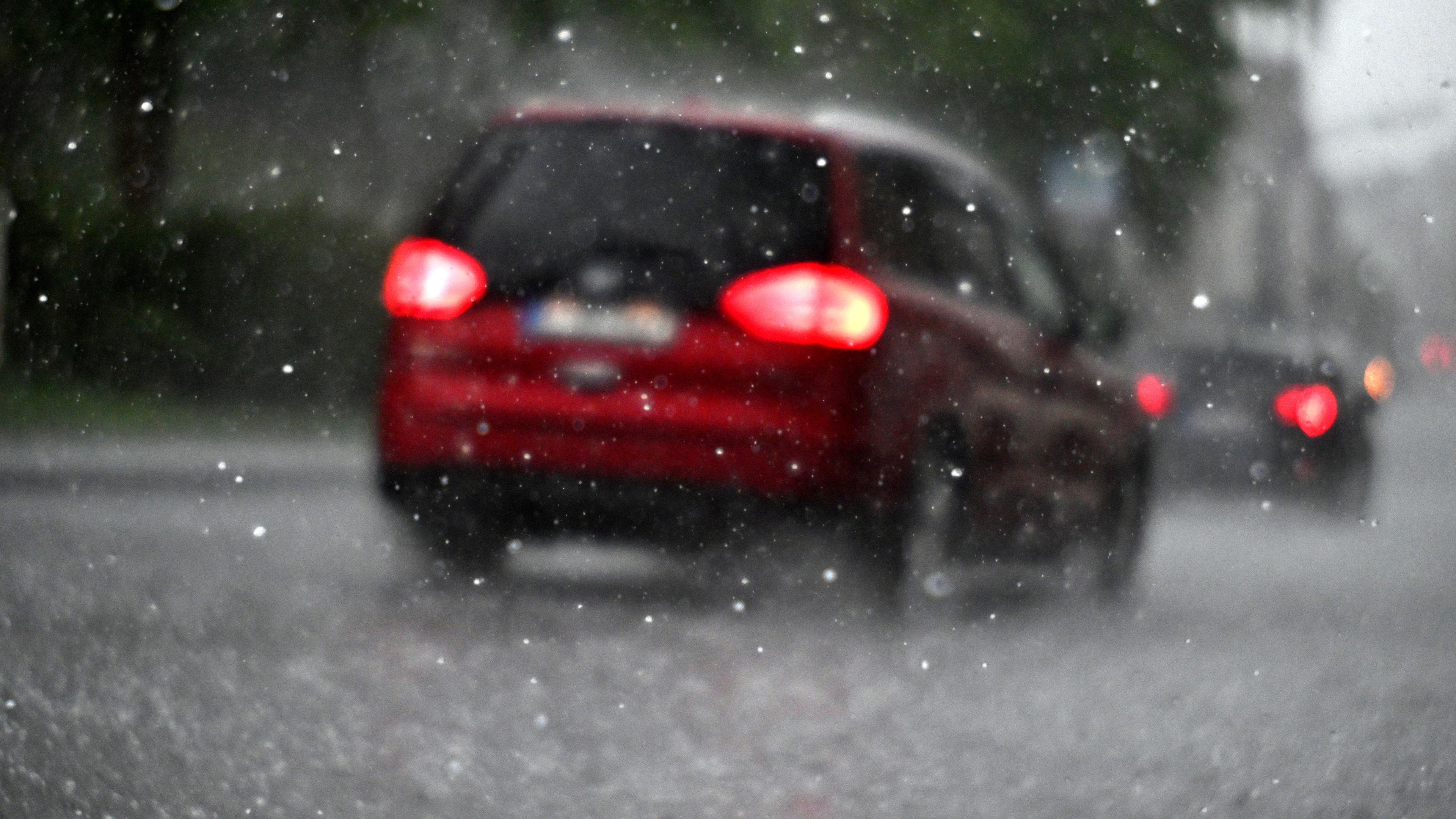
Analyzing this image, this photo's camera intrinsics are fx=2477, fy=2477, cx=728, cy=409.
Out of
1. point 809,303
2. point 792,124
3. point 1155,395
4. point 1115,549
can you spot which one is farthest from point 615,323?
point 1155,395

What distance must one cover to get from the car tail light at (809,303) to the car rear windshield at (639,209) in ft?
0.12

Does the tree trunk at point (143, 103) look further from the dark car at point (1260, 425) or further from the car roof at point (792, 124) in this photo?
the car roof at point (792, 124)

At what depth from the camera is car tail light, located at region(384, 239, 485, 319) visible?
6844 mm

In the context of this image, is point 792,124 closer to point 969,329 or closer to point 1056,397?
point 969,329

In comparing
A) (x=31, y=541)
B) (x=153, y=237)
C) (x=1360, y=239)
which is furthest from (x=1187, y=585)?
(x=153, y=237)

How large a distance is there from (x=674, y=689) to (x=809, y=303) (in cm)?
162

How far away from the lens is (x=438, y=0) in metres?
11.9

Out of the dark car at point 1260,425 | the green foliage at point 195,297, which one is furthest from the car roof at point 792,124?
the green foliage at point 195,297

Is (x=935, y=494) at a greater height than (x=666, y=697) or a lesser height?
greater

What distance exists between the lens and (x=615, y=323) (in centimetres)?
664

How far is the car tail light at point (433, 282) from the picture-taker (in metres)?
6.84

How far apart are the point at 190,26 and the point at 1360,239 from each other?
8.83 m

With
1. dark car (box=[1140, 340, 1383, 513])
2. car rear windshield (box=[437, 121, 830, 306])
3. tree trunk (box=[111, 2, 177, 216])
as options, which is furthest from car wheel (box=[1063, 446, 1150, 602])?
tree trunk (box=[111, 2, 177, 216])

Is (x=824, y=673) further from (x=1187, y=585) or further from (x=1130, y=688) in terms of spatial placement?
(x=1187, y=585)
